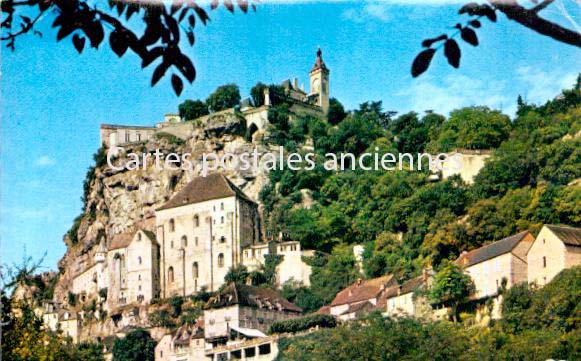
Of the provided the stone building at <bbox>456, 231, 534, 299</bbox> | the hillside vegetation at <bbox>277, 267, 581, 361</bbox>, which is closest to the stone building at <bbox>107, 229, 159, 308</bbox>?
the hillside vegetation at <bbox>277, 267, 581, 361</bbox>

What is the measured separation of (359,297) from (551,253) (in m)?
7.82

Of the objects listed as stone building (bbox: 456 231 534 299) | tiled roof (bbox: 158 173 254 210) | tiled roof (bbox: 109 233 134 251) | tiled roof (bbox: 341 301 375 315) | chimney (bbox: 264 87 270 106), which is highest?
chimney (bbox: 264 87 270 106)

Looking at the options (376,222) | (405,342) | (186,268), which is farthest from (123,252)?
(405,342)

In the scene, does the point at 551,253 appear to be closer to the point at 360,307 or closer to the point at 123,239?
the point at 360,307

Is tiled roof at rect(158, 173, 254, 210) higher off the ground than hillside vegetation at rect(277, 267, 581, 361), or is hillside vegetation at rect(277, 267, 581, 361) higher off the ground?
tiled roof at rect(158, 173, 254, 210)

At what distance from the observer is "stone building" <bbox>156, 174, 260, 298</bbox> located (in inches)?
1795

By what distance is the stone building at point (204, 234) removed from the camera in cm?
4559

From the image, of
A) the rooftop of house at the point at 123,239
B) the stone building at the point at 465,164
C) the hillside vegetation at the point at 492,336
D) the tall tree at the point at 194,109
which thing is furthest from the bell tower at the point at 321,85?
the hillside vegetation at the point at 492,336

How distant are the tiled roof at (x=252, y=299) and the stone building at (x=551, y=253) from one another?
33.0 feet

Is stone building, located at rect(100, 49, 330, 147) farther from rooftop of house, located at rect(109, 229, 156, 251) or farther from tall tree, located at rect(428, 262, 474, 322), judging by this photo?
tall tree, located at rect(428, 262, 474, 322)

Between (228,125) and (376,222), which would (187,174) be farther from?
(376,222)

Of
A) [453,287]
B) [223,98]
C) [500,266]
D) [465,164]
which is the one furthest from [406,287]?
[223,98]

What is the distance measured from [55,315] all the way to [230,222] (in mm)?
8749

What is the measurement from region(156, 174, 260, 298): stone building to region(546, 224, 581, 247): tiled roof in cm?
1461
